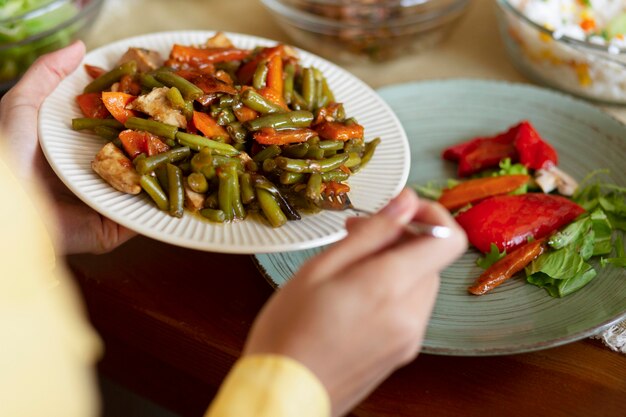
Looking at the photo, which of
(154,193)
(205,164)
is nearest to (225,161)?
(205,164)

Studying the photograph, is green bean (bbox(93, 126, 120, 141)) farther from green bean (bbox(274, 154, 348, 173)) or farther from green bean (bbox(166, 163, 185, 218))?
green bean (bbox(274, 154, 348, 173))

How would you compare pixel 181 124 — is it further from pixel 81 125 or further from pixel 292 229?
pixel 292 229

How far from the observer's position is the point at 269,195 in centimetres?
138

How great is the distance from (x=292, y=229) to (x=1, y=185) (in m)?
0.51

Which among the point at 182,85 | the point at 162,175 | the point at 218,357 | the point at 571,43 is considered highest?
the point at 182,85

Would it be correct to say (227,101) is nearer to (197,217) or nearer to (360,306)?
(197,217)

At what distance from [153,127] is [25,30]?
841 millimetres

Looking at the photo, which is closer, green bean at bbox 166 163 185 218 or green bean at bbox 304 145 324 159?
green bean at bbox 166 163 185 218

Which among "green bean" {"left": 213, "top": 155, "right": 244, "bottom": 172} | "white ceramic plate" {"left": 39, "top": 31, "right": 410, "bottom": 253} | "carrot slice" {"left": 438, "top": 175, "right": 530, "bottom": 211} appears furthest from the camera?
"carrot slice" {"left": 438, "top": 175, "right": 530, "bottom": 211}

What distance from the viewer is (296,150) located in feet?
4.84

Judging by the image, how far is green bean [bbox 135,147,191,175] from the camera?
138cm

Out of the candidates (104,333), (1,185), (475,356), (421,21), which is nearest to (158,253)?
(104,333)

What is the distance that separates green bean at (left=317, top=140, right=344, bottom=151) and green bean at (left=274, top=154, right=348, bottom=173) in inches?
1.1

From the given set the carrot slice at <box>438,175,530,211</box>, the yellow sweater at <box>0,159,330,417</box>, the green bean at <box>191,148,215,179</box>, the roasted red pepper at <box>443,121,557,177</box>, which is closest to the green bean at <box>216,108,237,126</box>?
the green bean at <box>191,148,215,179</box>
